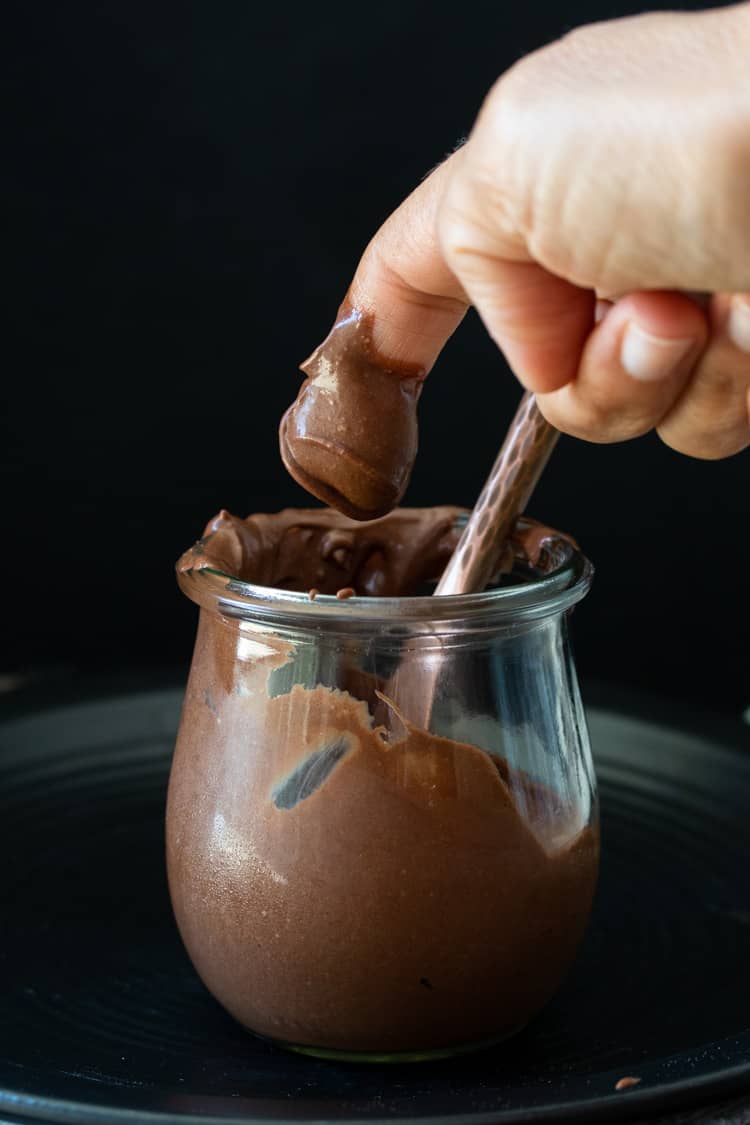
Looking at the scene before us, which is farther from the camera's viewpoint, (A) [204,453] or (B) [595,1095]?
(A) [204,453]

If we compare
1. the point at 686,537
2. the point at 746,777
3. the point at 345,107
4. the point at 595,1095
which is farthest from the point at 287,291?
the point at 595,1095

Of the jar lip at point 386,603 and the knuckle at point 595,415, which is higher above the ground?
the knuckle at point 595,415

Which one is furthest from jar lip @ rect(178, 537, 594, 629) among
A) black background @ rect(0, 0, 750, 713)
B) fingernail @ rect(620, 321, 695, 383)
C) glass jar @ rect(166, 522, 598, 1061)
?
black background @ rect(0, 0, 750, 713)

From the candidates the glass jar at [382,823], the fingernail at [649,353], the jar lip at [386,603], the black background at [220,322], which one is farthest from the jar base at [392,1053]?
the black background at [220,322]

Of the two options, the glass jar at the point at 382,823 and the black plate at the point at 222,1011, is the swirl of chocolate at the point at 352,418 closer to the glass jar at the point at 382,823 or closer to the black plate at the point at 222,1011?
the glass jar at the point at 382,823

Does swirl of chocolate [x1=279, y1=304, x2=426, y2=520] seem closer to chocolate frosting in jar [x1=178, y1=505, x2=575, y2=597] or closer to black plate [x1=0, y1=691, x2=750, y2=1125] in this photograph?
chocolate frosting in jar [x1=178, y1=505, x2=575, y2=597]

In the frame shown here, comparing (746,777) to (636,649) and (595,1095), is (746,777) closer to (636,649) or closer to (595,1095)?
(595,1095)
